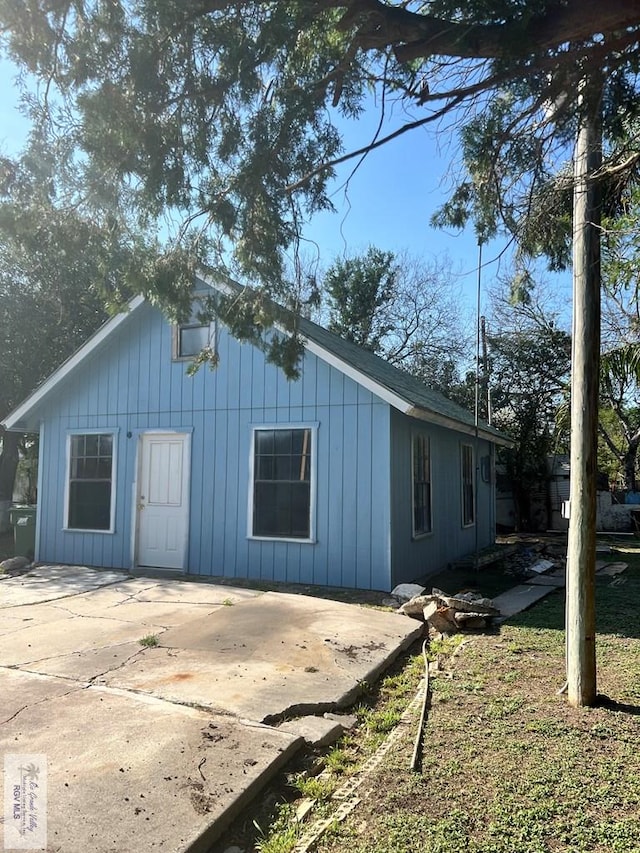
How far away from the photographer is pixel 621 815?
2820 millimetres

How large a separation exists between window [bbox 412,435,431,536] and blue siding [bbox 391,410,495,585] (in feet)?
0.48

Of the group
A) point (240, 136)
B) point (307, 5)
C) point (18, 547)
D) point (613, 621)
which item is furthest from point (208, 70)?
Answer: point (18, 547)

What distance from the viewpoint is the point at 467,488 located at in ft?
40.7

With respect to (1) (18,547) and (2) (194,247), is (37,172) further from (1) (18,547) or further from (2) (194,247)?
(1) (18,547)

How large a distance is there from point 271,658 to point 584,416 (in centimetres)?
310

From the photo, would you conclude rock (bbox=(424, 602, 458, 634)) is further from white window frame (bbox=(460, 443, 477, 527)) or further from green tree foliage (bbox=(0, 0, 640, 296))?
white window frame (bbox=(460, 443, 477, 527))

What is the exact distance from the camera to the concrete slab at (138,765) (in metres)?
2.62

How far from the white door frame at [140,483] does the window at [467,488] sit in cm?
549

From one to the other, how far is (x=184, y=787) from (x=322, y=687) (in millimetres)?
1618

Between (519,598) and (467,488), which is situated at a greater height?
(467,488)

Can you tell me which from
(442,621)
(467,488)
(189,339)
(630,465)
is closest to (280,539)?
(442,621)

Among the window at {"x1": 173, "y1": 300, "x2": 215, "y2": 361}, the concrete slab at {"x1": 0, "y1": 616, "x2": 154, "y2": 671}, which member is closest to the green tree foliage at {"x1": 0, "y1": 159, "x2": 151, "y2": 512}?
the window at {"x1": 173, "y1": 300, "x2": 215, "y2": 361}

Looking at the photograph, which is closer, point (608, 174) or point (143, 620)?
point (608, 174)

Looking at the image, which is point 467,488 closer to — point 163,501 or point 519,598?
point 519,598
